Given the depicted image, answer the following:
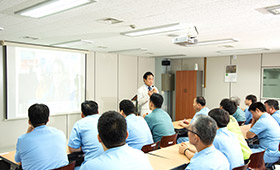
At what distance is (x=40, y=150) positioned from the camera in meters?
2.25

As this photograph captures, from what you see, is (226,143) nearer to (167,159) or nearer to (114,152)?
(167,159)

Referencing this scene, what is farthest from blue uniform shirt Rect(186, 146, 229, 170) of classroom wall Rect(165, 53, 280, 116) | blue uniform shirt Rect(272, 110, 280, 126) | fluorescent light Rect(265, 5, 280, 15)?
classroom wall Rect(165, 53, 280, 116)

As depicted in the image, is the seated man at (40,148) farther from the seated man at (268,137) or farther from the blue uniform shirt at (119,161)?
the seated man at (268,137)

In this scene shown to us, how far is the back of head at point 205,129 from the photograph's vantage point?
181 cm

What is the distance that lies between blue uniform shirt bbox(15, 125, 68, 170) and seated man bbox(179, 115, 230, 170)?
4.45 feet

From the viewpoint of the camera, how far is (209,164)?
5.49ft

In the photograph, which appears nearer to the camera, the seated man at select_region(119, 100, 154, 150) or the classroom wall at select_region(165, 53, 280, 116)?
the seated man at select_region(119, 100, 154, 150)

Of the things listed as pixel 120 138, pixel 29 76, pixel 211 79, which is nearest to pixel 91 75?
pixel 29 76

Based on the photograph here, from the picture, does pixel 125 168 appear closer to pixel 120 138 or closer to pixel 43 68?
pixel 120 138

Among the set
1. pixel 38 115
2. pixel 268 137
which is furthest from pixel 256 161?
pixel 38 115

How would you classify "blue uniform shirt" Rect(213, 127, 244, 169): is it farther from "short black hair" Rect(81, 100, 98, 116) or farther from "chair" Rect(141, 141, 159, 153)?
"short black hair" Rect(81, 100, 98, 116)

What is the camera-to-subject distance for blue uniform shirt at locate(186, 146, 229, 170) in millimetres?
1672

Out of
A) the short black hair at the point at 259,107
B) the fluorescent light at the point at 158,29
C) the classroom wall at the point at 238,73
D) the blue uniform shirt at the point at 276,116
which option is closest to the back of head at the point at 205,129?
the fluorescent light at the point at 158,29

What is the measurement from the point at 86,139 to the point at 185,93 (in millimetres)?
6501
